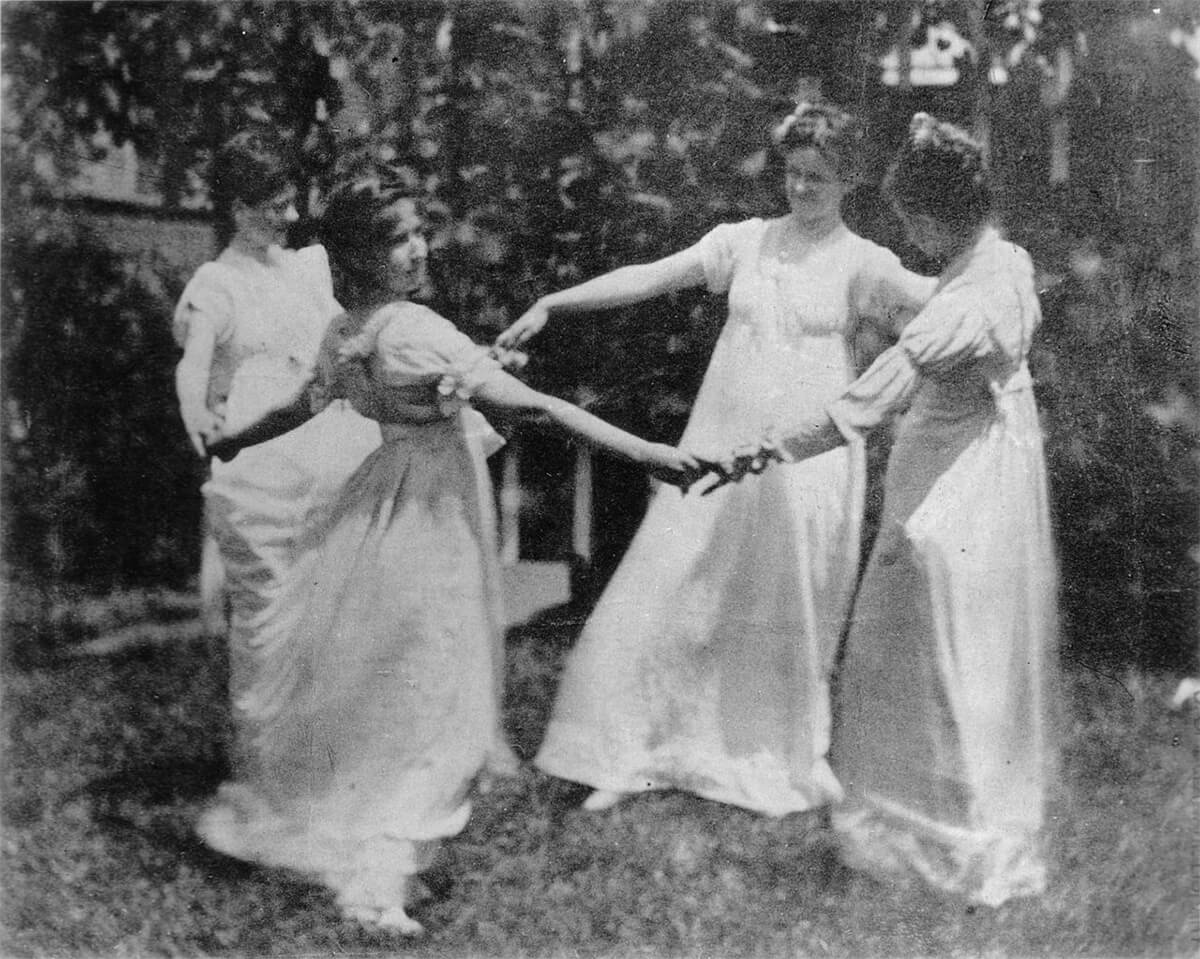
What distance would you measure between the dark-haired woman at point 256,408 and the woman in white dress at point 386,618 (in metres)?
0.05

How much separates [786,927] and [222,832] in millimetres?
1800

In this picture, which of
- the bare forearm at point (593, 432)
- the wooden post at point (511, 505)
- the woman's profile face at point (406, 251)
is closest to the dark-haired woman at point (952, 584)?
the bare forearm at point (593, 432)

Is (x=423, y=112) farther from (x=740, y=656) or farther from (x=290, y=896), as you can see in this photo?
(x=290, y=896)

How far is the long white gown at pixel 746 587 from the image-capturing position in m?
3.71

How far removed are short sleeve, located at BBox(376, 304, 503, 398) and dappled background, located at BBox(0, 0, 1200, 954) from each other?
0.12 metres

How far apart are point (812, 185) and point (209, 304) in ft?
6.23

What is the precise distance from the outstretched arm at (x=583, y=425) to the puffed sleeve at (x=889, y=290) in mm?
717

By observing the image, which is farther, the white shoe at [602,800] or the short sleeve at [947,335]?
the white shoe at [602,800]

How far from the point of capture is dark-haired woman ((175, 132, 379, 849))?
12.3 ft

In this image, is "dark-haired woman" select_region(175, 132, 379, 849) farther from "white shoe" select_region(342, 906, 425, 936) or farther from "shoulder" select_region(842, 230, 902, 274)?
"shoulder" select_region(842, 230, 902, 274)

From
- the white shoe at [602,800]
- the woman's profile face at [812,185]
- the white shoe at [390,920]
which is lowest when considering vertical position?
the white shoe at [390,920]

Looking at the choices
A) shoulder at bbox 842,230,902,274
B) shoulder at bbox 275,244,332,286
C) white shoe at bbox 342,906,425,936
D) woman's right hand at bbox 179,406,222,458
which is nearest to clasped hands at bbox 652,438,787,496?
shoulder at bbox 842,230,902,274

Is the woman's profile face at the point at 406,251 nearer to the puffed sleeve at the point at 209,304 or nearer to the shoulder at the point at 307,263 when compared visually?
the shoulder at the point at 307,263

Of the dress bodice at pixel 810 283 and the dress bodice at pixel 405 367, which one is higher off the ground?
the dress bodice at pixel 810 283
